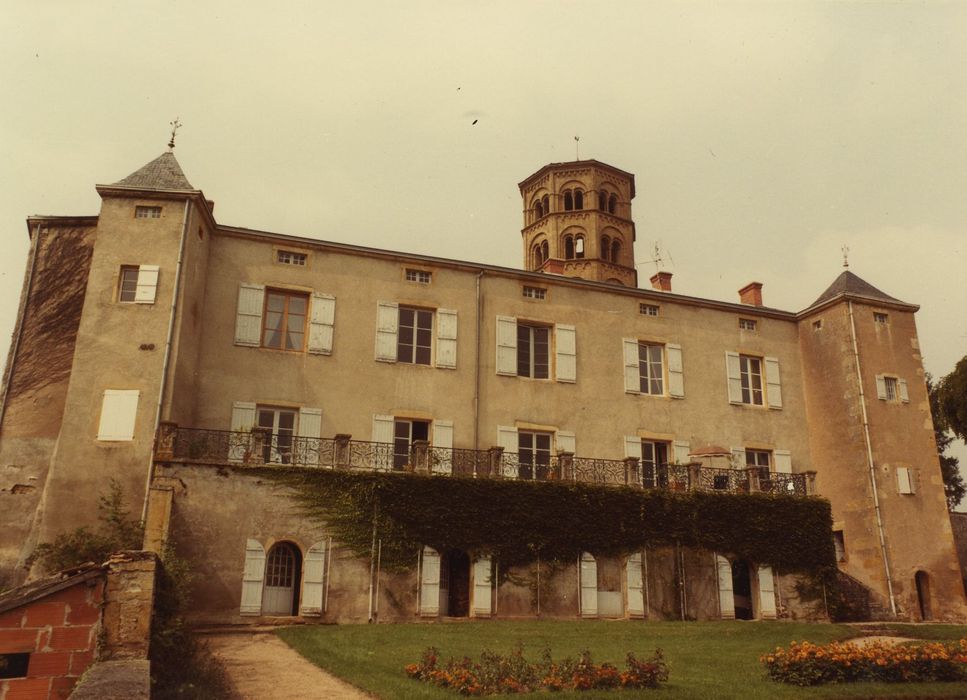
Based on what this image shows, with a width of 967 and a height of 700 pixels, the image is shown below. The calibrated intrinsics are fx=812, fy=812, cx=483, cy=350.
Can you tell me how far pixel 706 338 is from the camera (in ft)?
77.6

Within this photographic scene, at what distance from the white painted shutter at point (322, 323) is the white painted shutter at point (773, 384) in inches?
504

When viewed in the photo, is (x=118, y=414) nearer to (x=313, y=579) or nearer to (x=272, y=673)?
(x=313, y=579)

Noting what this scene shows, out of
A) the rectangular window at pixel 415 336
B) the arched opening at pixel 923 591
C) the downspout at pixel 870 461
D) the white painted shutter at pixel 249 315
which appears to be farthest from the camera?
the arched opening at pixel 923 591

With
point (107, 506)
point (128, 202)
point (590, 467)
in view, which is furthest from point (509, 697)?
point (128, 202)

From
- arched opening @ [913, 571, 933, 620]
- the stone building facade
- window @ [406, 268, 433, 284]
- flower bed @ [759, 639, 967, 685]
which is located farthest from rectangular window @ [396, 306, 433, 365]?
arched opening @ [913, 571, 933, 620]

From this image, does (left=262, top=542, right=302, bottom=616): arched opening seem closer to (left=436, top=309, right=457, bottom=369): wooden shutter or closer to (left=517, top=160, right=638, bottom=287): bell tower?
(left=436, top=309, right=457, bottom=369): wooden shutter

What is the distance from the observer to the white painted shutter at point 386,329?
66.0ft

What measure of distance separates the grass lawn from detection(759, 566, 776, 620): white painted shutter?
1.92 m

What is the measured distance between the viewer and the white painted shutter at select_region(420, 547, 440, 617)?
1709 centimetres

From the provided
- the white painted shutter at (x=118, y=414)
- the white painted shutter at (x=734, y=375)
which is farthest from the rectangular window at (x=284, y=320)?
the white painted shutter at (x=734, y=375)

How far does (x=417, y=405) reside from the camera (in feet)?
65.7

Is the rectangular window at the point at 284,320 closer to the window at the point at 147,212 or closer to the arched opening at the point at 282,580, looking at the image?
the window at the point at 147,212

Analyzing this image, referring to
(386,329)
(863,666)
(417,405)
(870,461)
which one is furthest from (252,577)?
(870,461)

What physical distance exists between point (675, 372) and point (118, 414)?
14322 millimetres
